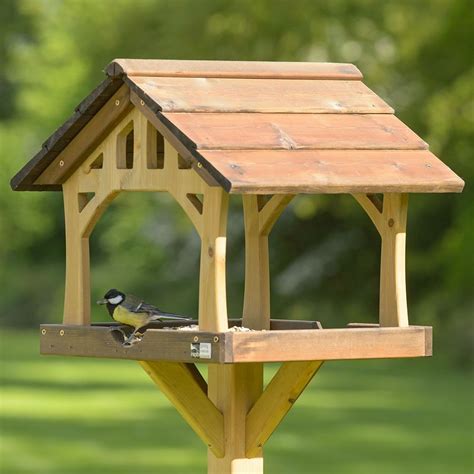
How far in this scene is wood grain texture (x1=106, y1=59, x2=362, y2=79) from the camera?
6.79 meters

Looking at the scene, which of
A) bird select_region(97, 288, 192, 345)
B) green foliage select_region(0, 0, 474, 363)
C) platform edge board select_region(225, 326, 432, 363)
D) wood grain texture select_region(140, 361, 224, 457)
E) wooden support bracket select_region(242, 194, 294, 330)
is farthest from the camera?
green foliage select_region(0, 0, 474, 363)

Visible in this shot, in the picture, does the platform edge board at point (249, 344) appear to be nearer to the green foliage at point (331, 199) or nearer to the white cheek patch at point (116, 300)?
the white cheek patch at point (116, 300)

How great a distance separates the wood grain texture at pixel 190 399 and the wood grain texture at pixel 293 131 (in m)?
0.96

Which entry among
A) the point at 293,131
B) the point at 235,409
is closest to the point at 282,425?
the point at 235,409

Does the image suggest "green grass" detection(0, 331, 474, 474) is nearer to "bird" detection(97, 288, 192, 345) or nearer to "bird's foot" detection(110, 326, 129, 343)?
"bird" detection(97, 288, 192, 345)

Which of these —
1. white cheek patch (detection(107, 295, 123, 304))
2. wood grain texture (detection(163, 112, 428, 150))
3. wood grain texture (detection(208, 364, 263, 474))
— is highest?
wood grain texture (detection(163, 112, 428, 150))

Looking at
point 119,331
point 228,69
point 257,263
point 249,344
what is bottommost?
point 249,344

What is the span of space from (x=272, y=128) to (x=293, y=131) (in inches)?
3.4

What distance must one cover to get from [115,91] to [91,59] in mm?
31793

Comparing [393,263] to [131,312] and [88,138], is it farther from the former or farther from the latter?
[88,138]

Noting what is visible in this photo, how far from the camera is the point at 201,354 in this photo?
→ 6.41m

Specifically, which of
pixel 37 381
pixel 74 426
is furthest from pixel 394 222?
pixel 37 381

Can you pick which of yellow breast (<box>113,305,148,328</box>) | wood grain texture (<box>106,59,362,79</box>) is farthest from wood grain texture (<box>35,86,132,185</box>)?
yellow breast (<box>113,305,148,328</box>)

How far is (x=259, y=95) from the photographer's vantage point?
6.96m
